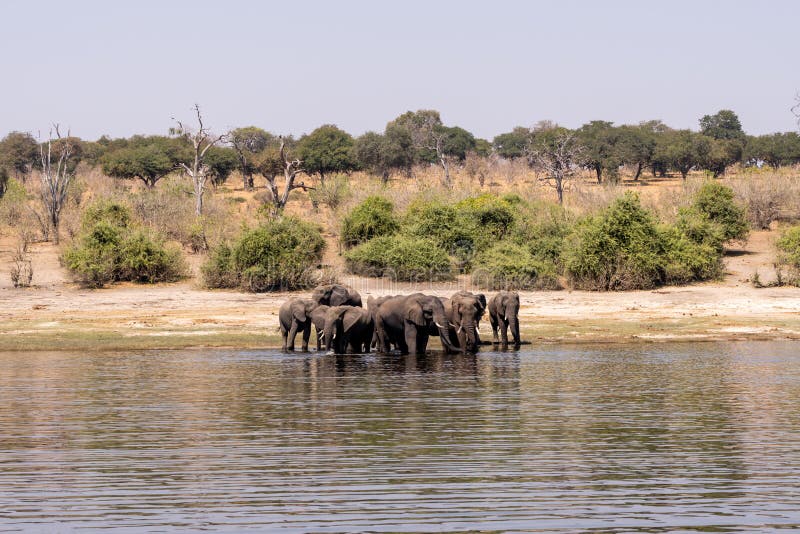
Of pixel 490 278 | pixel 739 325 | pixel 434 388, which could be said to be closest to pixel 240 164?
pixel 490 278

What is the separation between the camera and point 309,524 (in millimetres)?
8477

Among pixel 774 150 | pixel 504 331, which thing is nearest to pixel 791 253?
pixel 504 331

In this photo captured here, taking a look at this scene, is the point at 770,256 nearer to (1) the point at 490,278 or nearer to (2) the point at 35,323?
(1) the point at 490,278

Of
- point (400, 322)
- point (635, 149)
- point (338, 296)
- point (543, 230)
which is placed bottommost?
point (400, 322)

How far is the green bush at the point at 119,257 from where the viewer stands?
110 feet

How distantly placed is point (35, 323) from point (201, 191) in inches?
815

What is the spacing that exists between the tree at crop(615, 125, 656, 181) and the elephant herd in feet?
173

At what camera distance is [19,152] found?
8125 cm

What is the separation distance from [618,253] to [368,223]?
9.40 metres

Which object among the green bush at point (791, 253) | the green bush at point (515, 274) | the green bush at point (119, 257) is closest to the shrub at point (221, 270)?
the green bush at point (119, 257)

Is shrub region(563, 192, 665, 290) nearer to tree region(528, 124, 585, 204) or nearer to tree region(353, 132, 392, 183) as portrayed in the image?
tree region(528, 124, 585, 204)

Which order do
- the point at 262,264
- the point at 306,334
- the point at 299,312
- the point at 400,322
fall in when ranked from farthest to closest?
1. the point at 262,264
2. the point at 306,334
3. the point at 299,312
4. the point at 400,322

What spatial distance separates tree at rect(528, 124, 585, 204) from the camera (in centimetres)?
6076

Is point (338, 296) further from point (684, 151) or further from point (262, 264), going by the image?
point (684, 151)
